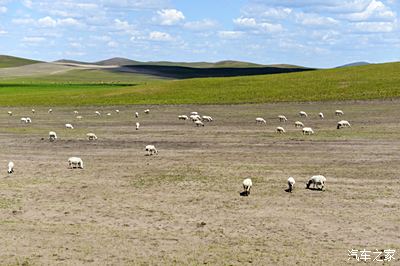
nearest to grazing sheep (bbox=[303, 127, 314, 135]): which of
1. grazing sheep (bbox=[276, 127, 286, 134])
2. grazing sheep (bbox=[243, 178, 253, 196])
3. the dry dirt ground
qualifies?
the dry dirt ground

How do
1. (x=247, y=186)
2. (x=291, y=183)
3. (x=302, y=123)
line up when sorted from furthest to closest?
1. (x=302, y=123)
2. (x=291, y=183)
3. (x=247, y=186)

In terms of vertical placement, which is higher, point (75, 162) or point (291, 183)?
point (291, 183)

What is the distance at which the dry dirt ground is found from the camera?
17.6 metres

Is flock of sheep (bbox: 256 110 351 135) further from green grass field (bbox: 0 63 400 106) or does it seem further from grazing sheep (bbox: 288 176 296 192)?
grazing sheep (bbox: 288 176 296 192)

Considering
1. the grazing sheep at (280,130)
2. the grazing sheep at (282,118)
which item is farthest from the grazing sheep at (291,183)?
the grazing sheep at (282,118)

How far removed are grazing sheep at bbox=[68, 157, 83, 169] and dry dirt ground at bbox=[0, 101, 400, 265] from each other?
728mm

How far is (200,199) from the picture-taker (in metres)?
24.0

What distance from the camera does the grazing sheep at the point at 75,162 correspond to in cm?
3184

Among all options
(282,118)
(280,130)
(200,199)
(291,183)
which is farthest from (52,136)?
(291,183)

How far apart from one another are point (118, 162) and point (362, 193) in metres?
14.9

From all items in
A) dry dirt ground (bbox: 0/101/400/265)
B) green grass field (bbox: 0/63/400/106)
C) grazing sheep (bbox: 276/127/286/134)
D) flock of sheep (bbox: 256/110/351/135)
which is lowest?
dry dirt ground (bbox: 0/101/400/265)

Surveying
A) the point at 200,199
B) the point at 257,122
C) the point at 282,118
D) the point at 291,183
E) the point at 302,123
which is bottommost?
the point at 200,199

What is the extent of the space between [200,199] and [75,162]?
Result: 10619 mm

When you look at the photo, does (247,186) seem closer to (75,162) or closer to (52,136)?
(75,162)
